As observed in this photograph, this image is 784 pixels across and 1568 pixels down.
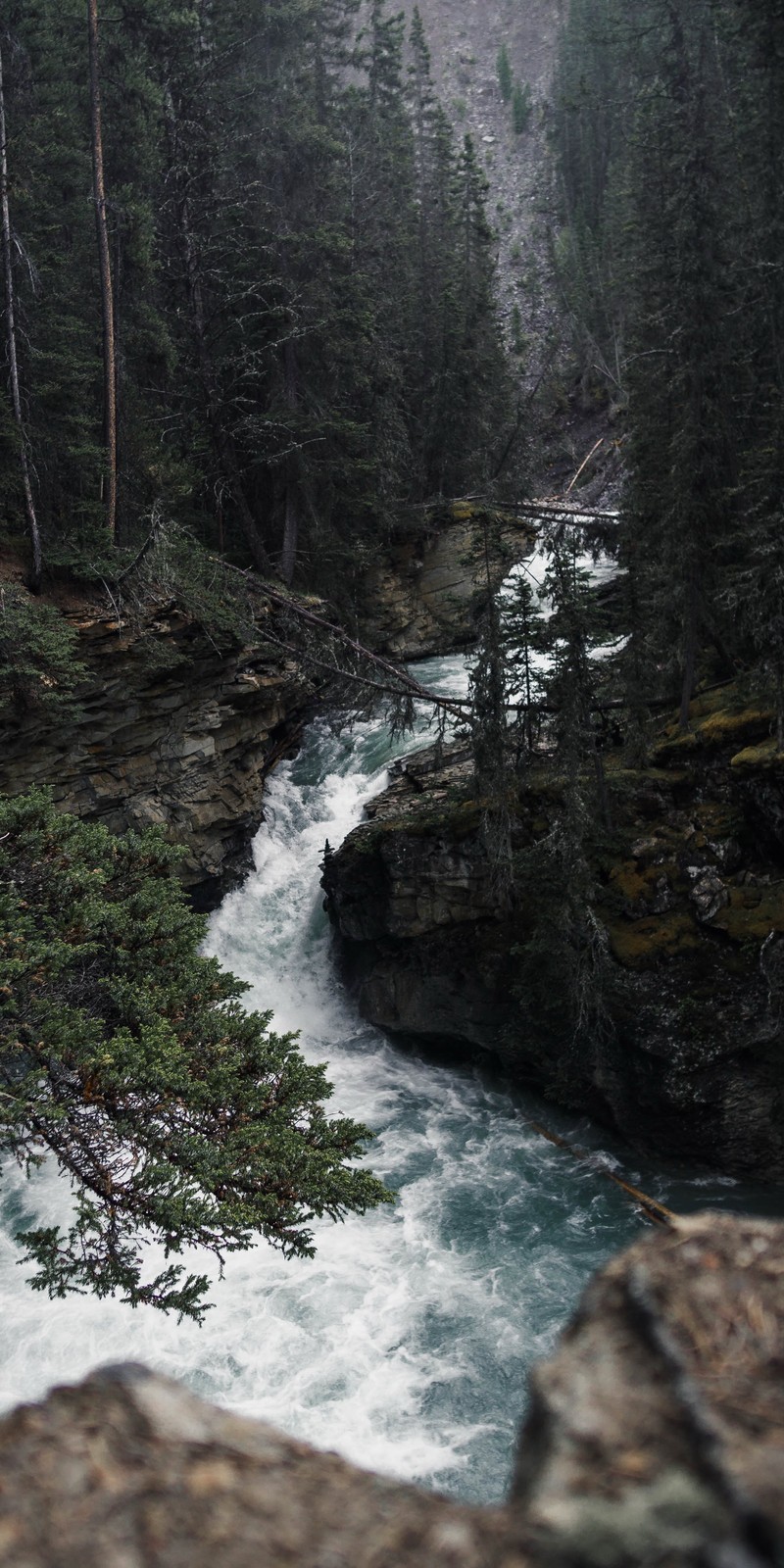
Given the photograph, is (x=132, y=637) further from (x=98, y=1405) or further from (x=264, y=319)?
(x=98, y=1405)

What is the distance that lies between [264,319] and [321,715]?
9.72 metres

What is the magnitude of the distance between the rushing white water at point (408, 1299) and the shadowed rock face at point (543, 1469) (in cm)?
867

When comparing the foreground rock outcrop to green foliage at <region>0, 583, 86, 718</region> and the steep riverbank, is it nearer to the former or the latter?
the steep riverbank

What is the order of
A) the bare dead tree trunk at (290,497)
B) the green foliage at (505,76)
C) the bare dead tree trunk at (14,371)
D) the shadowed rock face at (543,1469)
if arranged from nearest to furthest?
the shadowed rock face at (543,1469), the bare dead tree trunk at (14,371), the bare dead tree trunk at (290,497), the green foliage at (505,76)

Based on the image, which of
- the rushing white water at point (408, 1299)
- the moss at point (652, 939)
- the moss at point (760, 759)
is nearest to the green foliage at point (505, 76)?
the moss at point (760, 759)

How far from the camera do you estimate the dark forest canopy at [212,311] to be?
16922 mm

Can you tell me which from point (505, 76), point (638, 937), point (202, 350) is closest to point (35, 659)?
point (202, 350)

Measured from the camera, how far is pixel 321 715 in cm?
2277

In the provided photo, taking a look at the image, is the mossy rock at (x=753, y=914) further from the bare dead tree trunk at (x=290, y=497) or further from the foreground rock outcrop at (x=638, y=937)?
the bare dead tree trunk at (x=290, y=497)

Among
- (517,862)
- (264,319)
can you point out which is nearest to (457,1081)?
(517,862)

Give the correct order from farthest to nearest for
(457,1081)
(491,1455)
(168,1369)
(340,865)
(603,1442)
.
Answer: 1. (340,865)
2. (457,1081)
3. (168,1369)
4. (491,1455)
5. (603,1442)

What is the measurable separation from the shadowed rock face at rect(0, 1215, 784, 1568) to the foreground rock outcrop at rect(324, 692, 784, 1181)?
11753 millimetres

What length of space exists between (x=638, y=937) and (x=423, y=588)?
55.0ft

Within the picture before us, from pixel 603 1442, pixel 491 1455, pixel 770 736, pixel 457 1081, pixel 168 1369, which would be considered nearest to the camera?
pixel 603 1442
